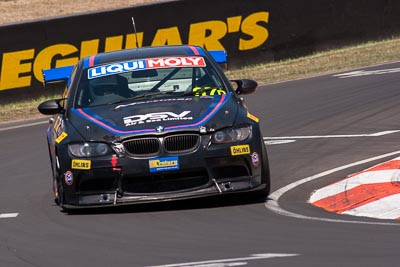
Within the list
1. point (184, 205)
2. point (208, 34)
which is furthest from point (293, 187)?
point (208, 34)

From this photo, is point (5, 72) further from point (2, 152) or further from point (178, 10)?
point (2, 152)

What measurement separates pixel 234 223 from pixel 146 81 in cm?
251

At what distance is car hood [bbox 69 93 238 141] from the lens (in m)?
9.57

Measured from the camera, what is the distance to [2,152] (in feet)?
49.4

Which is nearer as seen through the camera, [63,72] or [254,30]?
[63,72]

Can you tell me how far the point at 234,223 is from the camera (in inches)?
345

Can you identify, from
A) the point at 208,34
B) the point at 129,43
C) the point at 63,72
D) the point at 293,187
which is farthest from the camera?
the point at 208,34

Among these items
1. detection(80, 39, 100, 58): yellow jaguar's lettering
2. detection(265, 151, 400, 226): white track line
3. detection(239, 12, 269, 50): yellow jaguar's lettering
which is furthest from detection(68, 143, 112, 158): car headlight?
detection(239, 12, 269, 50): yellow jaguar's lettering

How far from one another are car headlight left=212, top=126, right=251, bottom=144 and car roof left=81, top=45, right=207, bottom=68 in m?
1.79

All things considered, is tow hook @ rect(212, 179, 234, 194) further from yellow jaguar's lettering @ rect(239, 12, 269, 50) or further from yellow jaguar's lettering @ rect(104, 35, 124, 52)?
yellow jaguar's lettering @ rect(239, 12, 269, 50)

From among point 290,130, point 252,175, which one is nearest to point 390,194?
point 252,175

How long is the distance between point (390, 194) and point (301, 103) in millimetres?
7908

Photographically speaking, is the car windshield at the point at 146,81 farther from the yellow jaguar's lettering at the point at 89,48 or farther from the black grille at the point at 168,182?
the yellow jaguar's lettering at the point at 89,48

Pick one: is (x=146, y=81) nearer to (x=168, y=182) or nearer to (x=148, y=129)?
(x=148, y=129)
